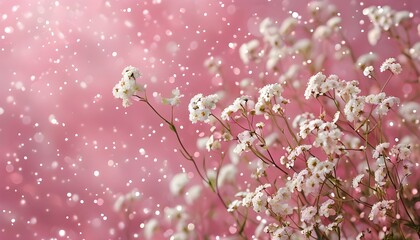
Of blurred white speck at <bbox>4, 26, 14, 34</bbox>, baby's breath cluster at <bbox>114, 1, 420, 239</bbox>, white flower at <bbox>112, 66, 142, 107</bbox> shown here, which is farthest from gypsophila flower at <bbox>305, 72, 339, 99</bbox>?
blurred white speck at <bbox>4, 26, 14, 34</bbox>

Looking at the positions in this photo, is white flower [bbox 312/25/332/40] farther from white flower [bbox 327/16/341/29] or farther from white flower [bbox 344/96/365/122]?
white flower [bbox 344/96/365/122]

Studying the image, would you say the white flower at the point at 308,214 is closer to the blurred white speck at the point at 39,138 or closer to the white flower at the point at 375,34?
the white flower at the point at 375,34

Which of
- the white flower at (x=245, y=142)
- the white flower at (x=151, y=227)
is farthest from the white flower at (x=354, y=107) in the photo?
the white flower at (x=151, y=227)

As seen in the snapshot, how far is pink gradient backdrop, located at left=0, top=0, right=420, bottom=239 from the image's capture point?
155 cm

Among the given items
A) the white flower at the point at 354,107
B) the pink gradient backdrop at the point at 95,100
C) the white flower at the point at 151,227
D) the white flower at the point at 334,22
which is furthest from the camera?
the pink gradient backdrop at the point at 95,100

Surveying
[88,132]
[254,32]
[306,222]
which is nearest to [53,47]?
[88,132]

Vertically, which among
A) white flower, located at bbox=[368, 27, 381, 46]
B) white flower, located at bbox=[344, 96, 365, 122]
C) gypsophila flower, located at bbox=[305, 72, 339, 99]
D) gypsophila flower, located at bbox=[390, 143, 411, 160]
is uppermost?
white flower, located at bbox=[368, 27, 381, 46]

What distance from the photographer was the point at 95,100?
5.24ft

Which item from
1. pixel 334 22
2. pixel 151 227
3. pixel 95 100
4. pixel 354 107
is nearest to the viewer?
pixel 354 107

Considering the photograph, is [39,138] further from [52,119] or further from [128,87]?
[128,87]

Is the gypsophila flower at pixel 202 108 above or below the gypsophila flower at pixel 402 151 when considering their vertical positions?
above

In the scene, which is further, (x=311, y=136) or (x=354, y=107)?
(x=311, y=136)

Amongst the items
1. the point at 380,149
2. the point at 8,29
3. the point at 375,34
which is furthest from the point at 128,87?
the point at 8,29

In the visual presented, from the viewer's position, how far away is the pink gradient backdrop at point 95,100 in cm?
155
